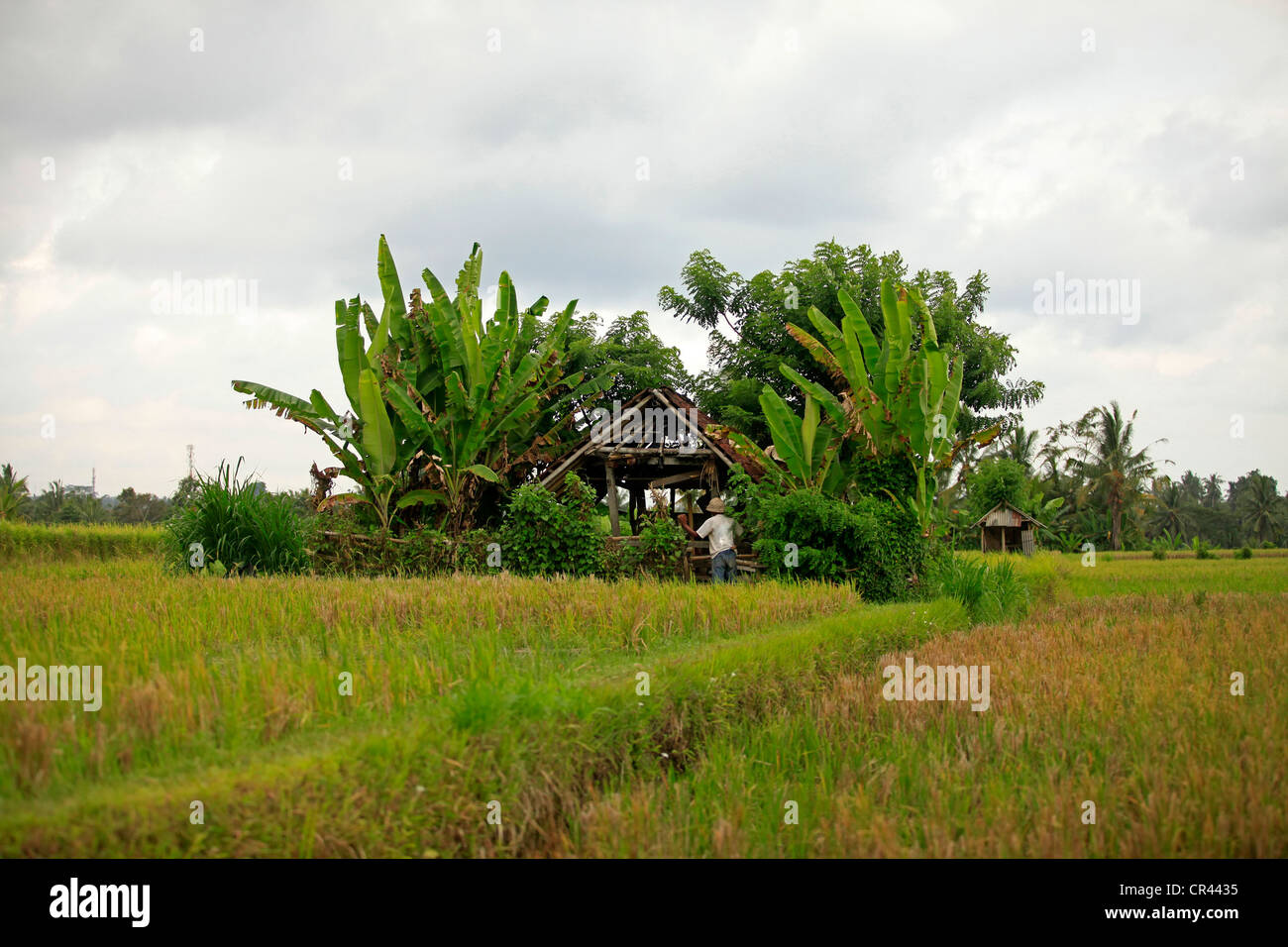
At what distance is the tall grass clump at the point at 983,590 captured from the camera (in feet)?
33.5

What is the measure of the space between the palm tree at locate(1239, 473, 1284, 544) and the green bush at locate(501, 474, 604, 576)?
53.6 m

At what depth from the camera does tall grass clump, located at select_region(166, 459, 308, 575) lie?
30.9ft

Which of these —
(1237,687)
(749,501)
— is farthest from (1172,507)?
(1237,687)

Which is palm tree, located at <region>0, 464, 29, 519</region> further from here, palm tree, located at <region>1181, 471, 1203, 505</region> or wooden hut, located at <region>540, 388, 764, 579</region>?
palm tree, located at <region>1181, 471, 1203, 505</region>

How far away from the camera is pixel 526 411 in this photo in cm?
1216

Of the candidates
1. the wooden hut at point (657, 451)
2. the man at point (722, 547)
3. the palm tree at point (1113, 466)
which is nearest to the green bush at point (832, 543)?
the man at point (722, 547)

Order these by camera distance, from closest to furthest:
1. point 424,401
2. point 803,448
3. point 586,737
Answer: point 586,737 < point 803,448 < point 424,401

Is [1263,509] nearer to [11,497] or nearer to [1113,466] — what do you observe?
[1113,466]

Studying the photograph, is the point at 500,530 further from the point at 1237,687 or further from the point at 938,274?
the point at 938,274

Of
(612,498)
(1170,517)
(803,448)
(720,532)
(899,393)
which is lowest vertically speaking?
(1170,517)

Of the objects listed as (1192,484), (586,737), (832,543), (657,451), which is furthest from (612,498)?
(1192,484)

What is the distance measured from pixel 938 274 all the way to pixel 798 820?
22234 mm

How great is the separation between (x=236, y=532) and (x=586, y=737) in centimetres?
761

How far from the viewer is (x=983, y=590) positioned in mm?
10367
